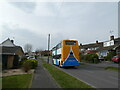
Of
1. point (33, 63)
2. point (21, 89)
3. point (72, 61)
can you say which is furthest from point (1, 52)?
point (21, 89)

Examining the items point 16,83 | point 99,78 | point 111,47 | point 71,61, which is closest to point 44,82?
point 16,83

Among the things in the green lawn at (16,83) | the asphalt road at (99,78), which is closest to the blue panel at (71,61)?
the asphalt road at (99,78)

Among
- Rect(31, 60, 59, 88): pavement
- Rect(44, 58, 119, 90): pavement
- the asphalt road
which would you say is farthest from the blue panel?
Rect(31, 60, 59, 88): pavement

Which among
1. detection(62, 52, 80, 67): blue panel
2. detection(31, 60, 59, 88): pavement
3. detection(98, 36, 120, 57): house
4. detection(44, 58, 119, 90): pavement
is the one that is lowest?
Answer: detection(44, 58, 119, 90): pavement

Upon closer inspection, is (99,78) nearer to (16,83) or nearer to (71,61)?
(16,83)

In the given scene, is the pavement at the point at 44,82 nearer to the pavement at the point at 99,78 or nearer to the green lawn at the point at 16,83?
the green lawn at the point at 16,83

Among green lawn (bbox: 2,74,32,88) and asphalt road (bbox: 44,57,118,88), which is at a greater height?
green lawn (bbox: 2,74,32,88)

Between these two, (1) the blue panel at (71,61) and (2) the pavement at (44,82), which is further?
(1) the blue panel at (71,61)

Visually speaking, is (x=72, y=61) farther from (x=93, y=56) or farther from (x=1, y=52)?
(x=93, y=56)

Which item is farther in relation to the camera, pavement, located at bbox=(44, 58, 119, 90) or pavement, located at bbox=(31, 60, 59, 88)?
pavement, located at bbox=(44, 58, 119, 90)

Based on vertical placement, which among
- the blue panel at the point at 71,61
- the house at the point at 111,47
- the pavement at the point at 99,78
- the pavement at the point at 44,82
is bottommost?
the pavement at the point at 99,78

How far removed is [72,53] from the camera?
21.0 metres

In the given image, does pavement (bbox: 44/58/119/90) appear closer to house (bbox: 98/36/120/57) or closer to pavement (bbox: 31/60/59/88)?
pavement (bbox: 31/60/59/88)

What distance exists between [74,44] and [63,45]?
1.59 meters
